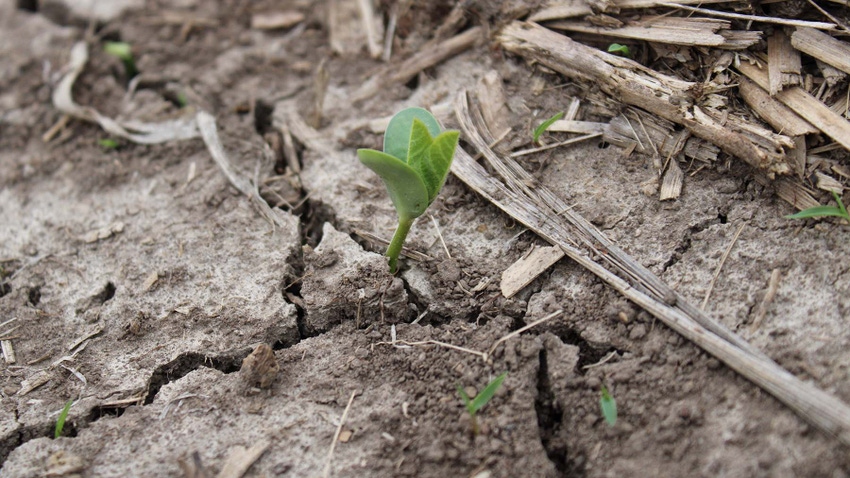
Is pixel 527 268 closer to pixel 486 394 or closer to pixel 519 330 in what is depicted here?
pixel 519 330

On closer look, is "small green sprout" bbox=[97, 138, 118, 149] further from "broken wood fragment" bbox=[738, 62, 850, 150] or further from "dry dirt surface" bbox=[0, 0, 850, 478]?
"broken wood fragment" bbox=[738, 62, 850, 150]

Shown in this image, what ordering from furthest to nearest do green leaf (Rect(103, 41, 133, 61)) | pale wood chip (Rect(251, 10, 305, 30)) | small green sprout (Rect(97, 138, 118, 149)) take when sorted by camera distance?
1. pale wood chip (Rect(251, 10, 305, 30))
2. green leaf (Rect(103, 41, 133, 61))
3. small green sprout (Rect(97, 138, 118, 149))

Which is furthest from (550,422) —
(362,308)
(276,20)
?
(276,20)

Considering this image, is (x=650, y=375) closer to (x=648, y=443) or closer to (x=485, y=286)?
(x=648, y=443)

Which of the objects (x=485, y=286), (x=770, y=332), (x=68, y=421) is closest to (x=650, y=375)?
(x=770, y=332)

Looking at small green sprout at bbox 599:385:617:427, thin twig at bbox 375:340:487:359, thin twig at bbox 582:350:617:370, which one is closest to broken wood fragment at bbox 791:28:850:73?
thin twig at bbox 582:350:617:370

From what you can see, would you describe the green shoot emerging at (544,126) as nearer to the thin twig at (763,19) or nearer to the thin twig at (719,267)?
the thin twig at (763,19)

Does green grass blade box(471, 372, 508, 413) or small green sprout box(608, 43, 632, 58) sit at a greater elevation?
small green sprout box(608, 43, 632, 58)
